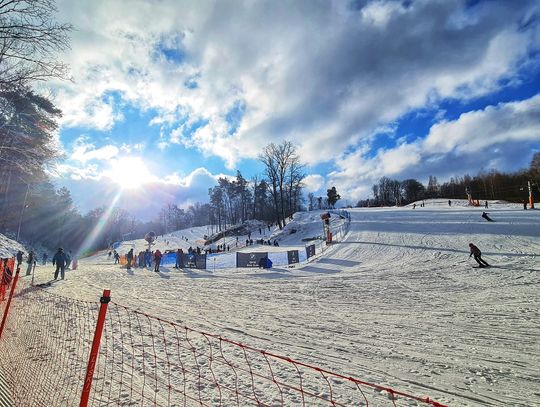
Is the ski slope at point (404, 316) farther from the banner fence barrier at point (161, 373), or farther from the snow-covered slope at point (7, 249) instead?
the snow-covered slope at point (7, 249)

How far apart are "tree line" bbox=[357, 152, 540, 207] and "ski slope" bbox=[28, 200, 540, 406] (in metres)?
43.6

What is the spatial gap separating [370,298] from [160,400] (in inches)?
346

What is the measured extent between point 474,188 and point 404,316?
95.0 m

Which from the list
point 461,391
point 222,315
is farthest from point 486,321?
point 222,315

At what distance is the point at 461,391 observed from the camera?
4.22 meters

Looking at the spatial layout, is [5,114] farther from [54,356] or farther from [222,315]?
[222,315]

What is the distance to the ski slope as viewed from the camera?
15.5 ft

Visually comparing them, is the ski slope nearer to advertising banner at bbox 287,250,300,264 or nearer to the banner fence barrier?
the banner fence barrier

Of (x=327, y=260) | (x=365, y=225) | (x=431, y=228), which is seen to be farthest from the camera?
(x=365, y=225)

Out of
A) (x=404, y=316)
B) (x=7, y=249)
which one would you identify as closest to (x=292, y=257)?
(x=404, y=316)

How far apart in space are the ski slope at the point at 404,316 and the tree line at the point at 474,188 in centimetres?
4358

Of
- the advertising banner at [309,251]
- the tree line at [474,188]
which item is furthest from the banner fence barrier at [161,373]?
the tree line at [474,188]

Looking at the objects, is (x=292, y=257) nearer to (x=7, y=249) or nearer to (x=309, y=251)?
(x=309, y=251)

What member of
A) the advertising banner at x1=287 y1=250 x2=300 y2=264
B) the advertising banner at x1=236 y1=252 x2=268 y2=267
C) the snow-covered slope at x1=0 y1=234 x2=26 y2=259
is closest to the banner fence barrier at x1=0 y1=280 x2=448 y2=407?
the advertising banner at x1=287 y1=250 x2=300 y2=264
